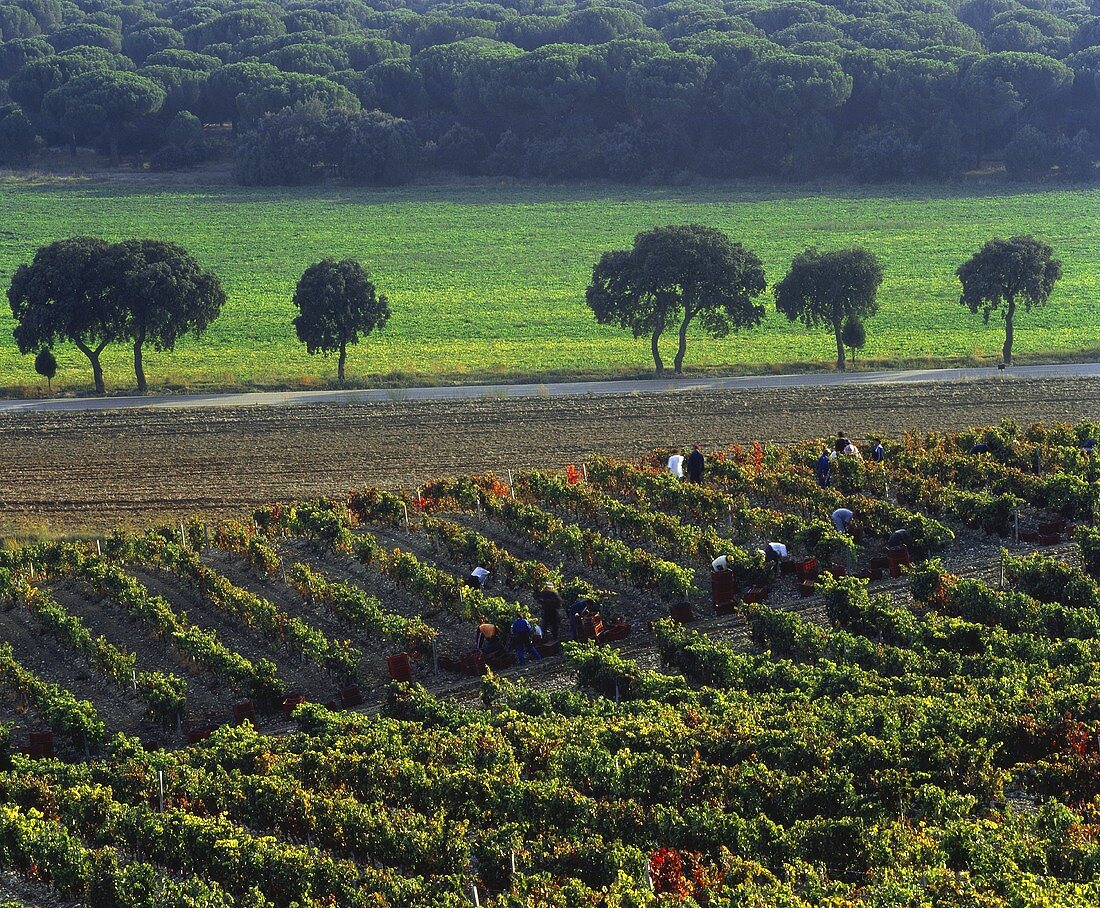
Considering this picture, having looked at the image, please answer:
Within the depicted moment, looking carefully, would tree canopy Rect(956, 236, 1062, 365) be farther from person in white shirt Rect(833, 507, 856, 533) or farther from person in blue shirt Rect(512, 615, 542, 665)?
A: person in blue shirt Rect(512, 615, 542, 665)

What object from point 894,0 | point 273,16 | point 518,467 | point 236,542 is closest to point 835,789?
point 236,542

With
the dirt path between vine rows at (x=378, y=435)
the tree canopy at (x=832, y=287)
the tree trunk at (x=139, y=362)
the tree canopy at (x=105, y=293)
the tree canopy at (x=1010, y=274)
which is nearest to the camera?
the dirt path between vine rows at (x=378, y=435)

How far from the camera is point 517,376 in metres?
51.1

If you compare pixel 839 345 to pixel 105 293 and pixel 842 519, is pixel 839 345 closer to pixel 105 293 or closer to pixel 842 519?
pixel 842 519

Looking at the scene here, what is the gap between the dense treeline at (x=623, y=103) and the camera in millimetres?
98938

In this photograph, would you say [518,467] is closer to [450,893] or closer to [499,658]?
[499,658]

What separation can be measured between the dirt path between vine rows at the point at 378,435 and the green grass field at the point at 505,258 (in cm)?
565

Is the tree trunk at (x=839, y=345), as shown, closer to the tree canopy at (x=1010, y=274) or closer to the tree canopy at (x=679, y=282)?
the tree canopy at (x=679, y=282)

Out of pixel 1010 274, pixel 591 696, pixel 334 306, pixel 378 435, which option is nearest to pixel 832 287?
pixel 1010 274

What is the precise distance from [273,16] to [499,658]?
416ft

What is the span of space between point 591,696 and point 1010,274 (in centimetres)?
3137

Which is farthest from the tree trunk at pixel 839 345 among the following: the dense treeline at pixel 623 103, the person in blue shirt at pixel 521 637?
the dense treeline at pixel 623 103

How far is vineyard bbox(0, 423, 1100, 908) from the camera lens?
57.2ft

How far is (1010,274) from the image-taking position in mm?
49906
